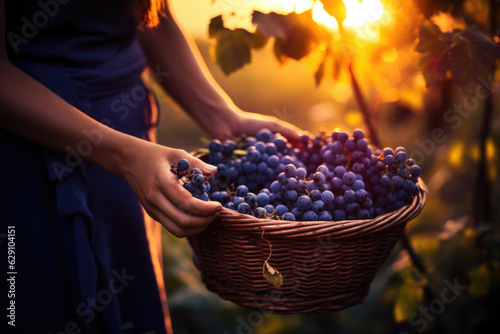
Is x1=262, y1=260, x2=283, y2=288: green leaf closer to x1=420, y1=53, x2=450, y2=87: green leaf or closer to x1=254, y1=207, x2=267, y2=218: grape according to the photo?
x1=254, y1=207, x2=267, y2=218: grape

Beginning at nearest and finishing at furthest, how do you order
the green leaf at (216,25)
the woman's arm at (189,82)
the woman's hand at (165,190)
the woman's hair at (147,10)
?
the woman's hand at (165,190) → the woman's hair at (147,10) → the green leaf at (216,25) → the woman's arm at (189,82)

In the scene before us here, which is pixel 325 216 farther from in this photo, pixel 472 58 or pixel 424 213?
pixel 424 213

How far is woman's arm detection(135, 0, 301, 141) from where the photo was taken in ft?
4.56

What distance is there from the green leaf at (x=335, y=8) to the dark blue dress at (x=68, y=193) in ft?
1.83

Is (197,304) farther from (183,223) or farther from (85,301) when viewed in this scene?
(183,223)

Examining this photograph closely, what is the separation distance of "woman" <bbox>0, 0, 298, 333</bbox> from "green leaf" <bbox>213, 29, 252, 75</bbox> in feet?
0.70

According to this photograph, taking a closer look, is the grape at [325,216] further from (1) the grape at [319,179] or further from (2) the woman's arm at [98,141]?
(2) the woman's arm at [98,141]

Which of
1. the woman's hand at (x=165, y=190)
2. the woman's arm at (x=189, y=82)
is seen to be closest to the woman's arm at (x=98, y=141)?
the woman's hand at (x=165, y=190)

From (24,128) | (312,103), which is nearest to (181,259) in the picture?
(24,128)

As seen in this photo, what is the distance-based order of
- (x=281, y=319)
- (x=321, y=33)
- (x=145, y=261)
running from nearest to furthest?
(x=145, y=261)
(x=321, y=33)
(x=281, y=319)

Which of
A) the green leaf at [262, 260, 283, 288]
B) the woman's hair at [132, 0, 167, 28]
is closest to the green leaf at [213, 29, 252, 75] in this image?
the woman's hair at [132, 0, 167, 28]

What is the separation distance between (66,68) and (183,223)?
21.5 inches

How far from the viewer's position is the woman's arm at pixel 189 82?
1389 mm

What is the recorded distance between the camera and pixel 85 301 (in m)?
1.01
